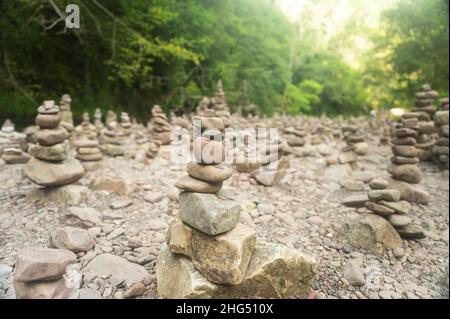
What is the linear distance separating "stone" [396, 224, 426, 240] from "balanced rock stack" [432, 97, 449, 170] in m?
4.85

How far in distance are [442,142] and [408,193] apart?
3673mm

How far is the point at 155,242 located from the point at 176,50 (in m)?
6.13

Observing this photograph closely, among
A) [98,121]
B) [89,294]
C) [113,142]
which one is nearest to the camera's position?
[89,294]

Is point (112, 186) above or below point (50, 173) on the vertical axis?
below

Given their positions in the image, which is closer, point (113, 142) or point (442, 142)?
point (113, 142)

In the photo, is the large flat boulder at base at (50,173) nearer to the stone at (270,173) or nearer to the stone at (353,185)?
the stone at (270,173)

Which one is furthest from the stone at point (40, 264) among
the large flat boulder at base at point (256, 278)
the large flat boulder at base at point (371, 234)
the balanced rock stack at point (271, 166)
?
the balanced rock stack at point (271, 166)

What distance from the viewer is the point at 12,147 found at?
16.0ft

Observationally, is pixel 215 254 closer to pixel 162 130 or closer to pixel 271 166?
pixel 271 166

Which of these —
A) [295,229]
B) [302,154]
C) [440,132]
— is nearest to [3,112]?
[295,229]

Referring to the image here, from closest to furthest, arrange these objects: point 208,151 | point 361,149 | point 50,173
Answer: point 208,151 → point 50,173 → point 361,149

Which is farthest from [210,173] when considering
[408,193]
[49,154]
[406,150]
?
[408,193]

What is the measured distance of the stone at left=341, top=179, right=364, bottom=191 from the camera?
230 inches

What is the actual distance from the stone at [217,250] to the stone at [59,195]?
2.04 metres
